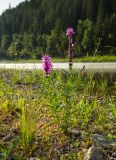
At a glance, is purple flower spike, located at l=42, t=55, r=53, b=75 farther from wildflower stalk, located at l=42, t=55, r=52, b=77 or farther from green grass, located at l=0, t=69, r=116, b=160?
green grass, located at l=0, t=69, r=116, b=160

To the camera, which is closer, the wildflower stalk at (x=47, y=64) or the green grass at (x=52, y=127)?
the green grass at (x=52, y=127)

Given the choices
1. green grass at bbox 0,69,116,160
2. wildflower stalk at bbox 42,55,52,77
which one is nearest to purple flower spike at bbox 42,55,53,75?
wildflower stalk at bbox 42,55,52,77

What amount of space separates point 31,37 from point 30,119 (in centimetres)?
11081

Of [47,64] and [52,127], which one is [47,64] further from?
[52,127]

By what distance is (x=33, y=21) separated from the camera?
130500 mm

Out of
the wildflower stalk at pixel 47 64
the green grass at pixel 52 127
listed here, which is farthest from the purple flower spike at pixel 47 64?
the green grass at pixel 52 127

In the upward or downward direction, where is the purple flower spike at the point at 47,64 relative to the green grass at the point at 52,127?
upward

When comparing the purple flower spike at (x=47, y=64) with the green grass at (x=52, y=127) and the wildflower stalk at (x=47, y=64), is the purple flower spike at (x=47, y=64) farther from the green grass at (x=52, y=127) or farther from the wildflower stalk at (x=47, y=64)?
the green grass at (x=52, y=127)

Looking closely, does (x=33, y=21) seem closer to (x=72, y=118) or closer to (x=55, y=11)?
(x=55, y=11)

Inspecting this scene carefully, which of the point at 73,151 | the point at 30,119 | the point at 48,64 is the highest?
the point at 48,64

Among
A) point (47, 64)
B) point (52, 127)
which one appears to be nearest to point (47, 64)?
point (47, 64)

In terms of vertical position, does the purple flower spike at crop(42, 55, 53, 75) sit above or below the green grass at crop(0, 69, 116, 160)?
above

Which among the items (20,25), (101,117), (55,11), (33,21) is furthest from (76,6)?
(101,117)

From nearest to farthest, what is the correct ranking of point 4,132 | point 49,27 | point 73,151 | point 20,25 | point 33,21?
point 73,151, point 4,132, point 49,27, point 33,21, point 20,25
